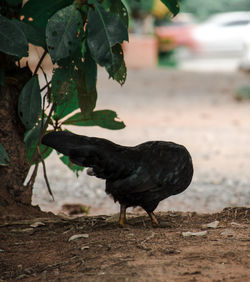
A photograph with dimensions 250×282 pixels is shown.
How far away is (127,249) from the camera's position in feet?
8.57

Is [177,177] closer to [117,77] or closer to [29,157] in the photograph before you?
[117,77]

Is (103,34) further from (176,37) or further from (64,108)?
(176,37)

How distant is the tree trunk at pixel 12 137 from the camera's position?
333cm

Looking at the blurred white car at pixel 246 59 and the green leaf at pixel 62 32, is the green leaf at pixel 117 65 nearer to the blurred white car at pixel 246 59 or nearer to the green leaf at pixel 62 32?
the green leaf at pixel 62 32

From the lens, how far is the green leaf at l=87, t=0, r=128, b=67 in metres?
2.60

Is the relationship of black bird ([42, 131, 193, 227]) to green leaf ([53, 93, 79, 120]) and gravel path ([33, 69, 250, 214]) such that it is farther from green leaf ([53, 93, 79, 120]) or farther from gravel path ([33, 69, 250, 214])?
gravel path ([33, 69, 250, 214])

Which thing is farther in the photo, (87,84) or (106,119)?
(106,119)

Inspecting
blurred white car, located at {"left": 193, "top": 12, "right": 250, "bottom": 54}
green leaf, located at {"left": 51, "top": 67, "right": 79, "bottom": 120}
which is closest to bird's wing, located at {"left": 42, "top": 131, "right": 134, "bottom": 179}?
green leaf, located at {"left": 51, "top": 67, "right": 79, "bottom": 120}

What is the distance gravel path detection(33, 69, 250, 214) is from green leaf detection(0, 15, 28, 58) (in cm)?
241

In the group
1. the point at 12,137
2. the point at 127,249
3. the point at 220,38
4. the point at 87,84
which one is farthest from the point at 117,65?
the point at 220,38

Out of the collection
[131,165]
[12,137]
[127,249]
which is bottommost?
[127,249]

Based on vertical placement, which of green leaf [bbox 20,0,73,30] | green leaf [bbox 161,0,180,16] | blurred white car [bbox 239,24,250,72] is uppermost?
blurred white car [bbox 239,24,250,72]

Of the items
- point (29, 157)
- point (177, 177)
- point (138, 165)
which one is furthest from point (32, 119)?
point (177, 177)

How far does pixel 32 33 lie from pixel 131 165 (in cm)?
83
